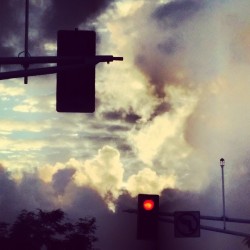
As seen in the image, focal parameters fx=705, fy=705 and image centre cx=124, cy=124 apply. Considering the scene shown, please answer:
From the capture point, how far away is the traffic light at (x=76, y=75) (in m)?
10.6

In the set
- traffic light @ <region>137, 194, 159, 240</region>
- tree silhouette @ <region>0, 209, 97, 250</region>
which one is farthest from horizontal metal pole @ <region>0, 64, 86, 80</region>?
tree silhouette @ <region>0, 209, 97, 250</region>

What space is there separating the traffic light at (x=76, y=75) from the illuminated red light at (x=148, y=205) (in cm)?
751

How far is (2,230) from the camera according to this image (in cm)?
9719

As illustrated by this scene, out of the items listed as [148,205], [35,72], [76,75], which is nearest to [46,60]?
[35,72]

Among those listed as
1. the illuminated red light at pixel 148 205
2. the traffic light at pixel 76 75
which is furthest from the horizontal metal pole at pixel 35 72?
the illuminated red light at pixel 148 205

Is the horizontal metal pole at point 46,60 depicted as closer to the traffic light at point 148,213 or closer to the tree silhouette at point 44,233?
the traffic light at point 148,213

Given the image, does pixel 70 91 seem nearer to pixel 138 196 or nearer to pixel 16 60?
pixel 16 60

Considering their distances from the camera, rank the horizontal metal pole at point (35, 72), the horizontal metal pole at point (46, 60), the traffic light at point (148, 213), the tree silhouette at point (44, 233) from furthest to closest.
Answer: the tree silhouette at point (44, 233)
the traffic light at point (148, 213)
the horizontal metal pole at point (46, 60)
the horizontal metal pole at point (35, 72)

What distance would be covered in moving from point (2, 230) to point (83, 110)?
89.3 metres

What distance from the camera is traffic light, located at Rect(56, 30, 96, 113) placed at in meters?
10.6

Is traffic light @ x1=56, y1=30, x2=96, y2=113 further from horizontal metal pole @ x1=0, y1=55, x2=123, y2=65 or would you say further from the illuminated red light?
the illuminated red light

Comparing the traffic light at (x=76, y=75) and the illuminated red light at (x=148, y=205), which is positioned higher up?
the traffic light at (x=76, y=75)

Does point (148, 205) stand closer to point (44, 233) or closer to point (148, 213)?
point (148, 213)

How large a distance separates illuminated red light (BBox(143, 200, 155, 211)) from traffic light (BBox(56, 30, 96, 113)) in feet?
24.6
